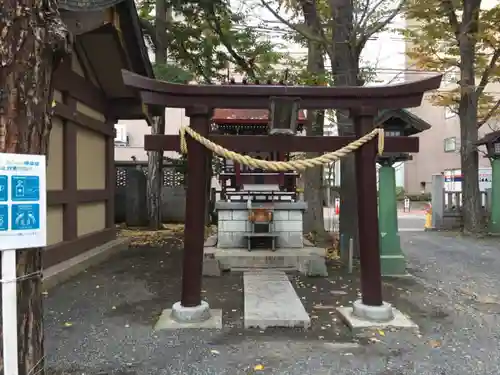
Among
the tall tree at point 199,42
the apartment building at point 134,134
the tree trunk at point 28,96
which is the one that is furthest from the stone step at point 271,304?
the apartment building at point 134,134

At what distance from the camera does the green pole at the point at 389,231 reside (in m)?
8.06

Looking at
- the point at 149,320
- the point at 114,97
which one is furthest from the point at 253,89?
the point at 114,97

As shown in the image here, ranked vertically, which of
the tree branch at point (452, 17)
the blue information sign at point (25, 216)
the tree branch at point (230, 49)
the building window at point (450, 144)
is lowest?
the blue information sign at point (25, 216)

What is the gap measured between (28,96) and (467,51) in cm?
1444

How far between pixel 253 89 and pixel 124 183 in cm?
1234

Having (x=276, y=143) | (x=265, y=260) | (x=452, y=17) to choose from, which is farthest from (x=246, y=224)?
(x=452, y=17)

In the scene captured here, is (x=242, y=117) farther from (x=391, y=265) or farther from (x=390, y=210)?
(x=391, y=265)

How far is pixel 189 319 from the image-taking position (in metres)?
5.09

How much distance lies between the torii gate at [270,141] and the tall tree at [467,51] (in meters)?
9.11

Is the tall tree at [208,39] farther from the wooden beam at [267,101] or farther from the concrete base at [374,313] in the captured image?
the concrete base at [374,313]

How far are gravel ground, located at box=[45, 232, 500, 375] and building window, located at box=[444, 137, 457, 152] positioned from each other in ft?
71.8

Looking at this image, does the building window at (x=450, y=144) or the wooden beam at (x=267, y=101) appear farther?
the building window at (x=450, y=144)

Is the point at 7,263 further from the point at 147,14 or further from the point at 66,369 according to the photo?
the point at 147,14

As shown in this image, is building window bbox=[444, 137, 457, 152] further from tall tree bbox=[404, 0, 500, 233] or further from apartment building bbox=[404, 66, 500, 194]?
tall tree bbox=[404, 0, 500, 233]
